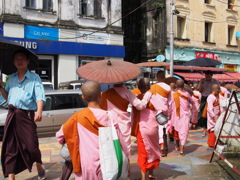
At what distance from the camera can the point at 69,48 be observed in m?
19.1

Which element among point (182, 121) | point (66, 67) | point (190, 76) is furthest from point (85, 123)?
point (190, 76)

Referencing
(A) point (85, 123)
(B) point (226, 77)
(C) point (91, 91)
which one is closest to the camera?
(A) point (85, 123)

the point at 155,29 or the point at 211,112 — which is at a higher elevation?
the point at 155,29

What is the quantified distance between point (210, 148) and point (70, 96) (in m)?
4.62

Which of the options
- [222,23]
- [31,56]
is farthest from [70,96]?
[222,23]

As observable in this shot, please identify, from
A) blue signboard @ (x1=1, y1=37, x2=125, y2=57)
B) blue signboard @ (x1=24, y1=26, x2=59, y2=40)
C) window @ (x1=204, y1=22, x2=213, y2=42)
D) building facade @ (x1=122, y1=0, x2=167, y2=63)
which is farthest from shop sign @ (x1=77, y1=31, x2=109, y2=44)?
window @ (x1=204, y1=22, x2=213, y2=42)

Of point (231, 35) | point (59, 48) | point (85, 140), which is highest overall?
point (231, 35)

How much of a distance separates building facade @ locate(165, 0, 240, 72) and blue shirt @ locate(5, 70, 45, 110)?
1961cm

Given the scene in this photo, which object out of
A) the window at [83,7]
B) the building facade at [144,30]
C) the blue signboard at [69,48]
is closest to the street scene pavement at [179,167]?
the blue signboard at [69,48]

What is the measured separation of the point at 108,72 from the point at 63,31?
1557cm

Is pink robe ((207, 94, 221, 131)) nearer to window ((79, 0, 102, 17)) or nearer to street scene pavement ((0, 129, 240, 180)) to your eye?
street scene pavement ((0, 129, 240, 180))

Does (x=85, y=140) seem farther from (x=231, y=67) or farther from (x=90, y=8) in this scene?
(x=231, y=67)

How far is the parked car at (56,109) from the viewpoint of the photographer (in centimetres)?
916

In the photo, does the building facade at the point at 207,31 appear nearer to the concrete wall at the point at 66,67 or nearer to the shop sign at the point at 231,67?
the shop sign at the point at 231,67
